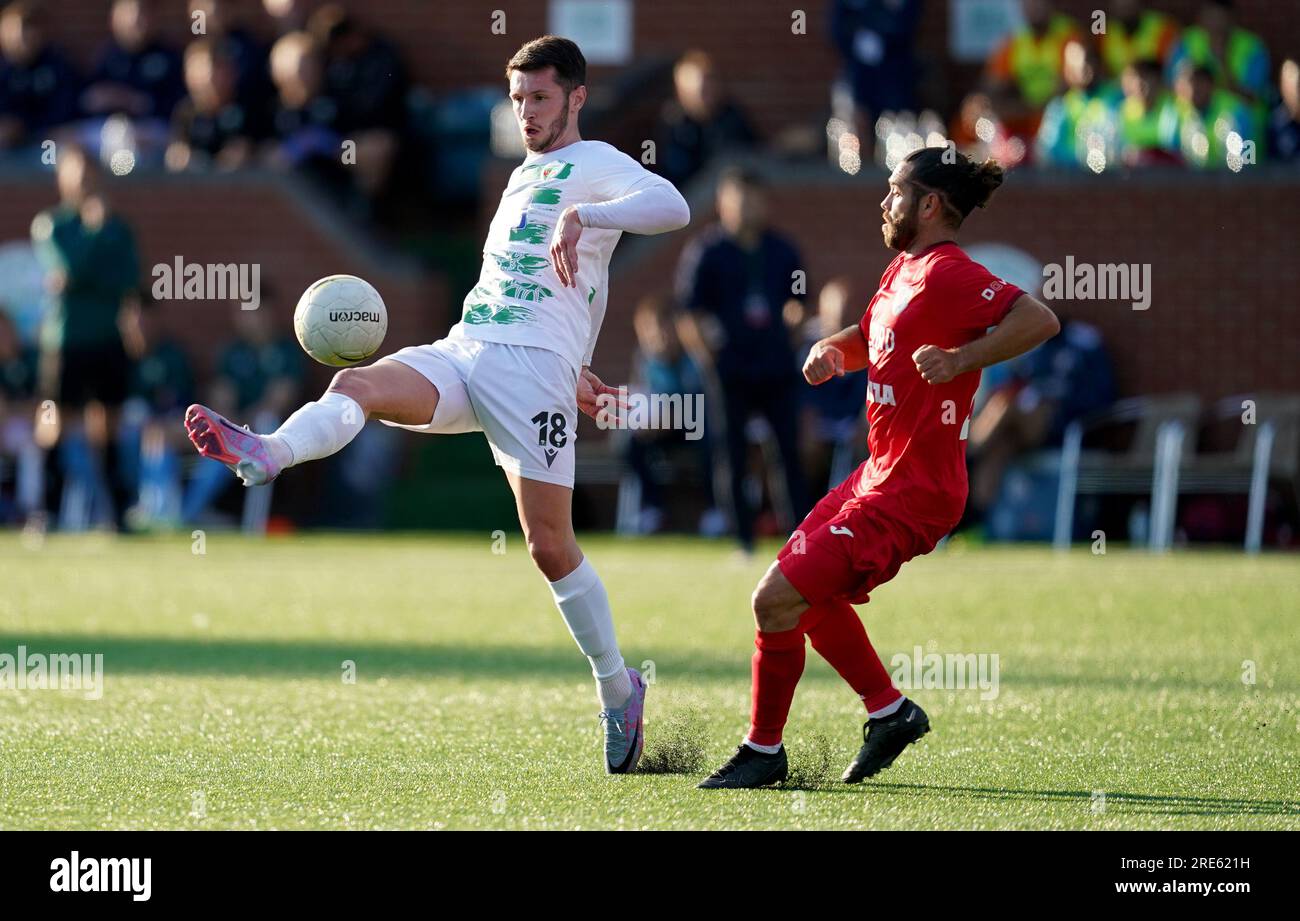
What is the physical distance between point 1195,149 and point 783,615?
495 inches

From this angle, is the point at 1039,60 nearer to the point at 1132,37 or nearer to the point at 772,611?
the point at 1132,37

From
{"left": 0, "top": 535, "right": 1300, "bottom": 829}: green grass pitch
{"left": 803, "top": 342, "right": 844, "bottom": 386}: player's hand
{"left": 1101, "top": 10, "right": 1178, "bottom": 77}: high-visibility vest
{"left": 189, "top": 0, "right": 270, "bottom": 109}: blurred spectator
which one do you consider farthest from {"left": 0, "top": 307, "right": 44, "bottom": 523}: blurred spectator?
{"left": 803, "top": 342, "right": 844, "bottom": 386}: player's hand

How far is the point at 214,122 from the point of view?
19.5 metres

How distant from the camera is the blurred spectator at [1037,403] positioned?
16.2 meters

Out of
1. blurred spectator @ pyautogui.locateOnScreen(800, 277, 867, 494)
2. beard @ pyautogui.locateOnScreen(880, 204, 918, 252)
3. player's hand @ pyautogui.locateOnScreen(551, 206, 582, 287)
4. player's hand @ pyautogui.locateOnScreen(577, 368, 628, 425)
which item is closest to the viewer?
player's hand @ pyautogui.locateOnScreen(551, 206, 582, 287)

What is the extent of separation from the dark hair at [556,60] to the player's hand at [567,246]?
57 cm

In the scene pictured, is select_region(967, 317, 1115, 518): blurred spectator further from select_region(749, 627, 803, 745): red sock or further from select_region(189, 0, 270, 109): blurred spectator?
select_region(749, 627, 803, 745): red sock

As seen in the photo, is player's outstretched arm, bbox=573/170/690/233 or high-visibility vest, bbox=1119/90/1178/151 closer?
player's outstretched arm, bbox=573/170/690/233

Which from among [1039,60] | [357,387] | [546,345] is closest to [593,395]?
[546,345]

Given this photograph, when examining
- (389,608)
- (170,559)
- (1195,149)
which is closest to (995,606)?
(389,608)

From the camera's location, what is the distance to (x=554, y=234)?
20.3 feet

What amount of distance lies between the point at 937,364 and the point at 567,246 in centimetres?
112

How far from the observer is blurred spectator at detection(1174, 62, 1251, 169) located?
55.7 feet

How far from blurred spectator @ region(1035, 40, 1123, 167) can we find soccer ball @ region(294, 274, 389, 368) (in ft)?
40.5
